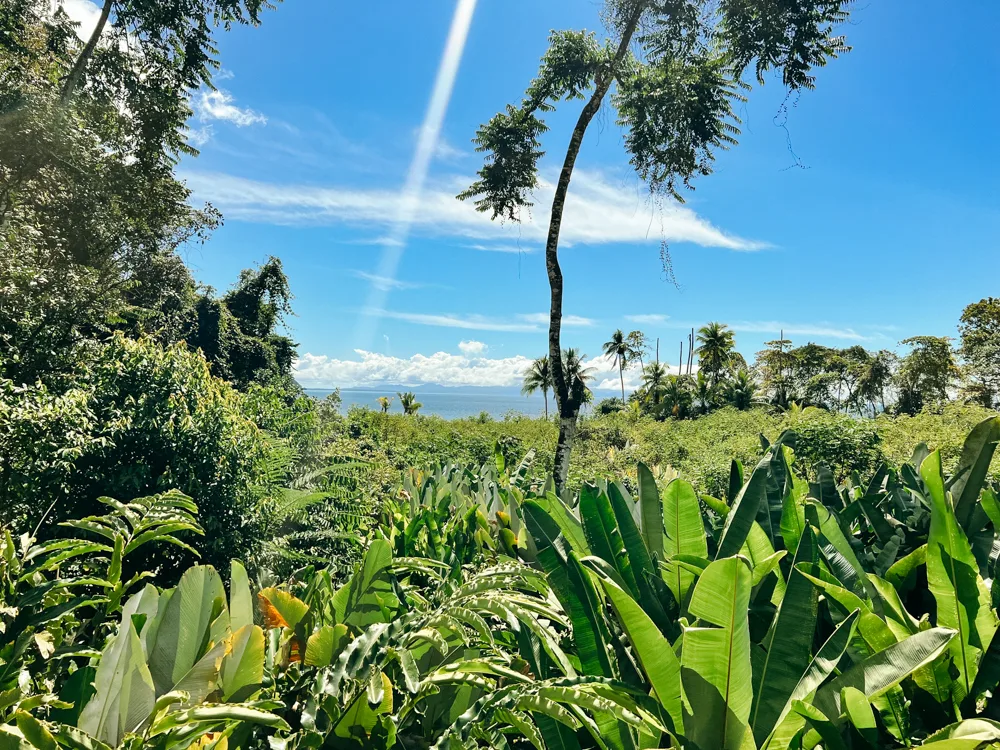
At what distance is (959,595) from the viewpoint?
73cm

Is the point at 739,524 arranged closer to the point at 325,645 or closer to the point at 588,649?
the point at 588,649

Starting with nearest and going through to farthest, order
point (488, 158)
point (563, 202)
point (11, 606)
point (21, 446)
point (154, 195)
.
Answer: point (11, 606) → point (21, 446) → point (563, 202) → point (488, 158) → point (154, 195)

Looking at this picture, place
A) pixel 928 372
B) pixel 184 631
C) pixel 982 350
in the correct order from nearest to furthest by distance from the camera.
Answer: pixel 184 631, pixel 982 350, pixel 928 372

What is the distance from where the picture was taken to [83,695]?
25.8 inches

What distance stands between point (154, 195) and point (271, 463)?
1069 cm

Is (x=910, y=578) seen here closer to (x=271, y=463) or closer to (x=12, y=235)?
(x=271, y=463)

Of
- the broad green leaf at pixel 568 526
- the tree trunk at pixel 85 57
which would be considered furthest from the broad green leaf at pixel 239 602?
the tree trunk at pixel 85 57

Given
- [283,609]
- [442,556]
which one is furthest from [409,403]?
[283,609]

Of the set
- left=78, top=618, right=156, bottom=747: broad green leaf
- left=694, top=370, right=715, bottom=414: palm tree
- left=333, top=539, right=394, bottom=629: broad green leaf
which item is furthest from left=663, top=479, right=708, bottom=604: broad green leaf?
left=694, top=370, right=715, bottom=414: palm tree

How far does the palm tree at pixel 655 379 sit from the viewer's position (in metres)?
40.4

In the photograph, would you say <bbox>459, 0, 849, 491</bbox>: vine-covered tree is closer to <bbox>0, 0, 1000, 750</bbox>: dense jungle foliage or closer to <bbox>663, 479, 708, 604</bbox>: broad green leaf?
<bbox>0, 0, 1000, 750</bbox>: dense jungle foliage

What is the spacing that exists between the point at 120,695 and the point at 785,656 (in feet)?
2.52

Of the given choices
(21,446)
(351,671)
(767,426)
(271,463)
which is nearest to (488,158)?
(271,463)

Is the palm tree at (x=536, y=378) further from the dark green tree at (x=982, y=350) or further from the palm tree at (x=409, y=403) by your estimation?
the dark green tree at (x=982, y=350)
